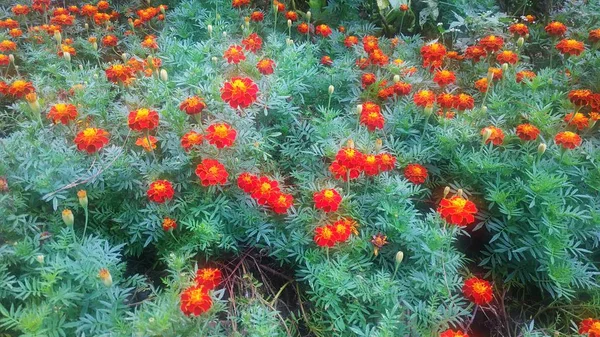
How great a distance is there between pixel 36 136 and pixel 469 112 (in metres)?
1.58

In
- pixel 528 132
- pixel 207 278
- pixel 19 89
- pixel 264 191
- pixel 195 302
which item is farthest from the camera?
pixel 19 89

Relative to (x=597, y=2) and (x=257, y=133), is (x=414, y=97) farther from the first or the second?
(x=597, y=2)

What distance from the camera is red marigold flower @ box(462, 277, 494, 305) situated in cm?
143

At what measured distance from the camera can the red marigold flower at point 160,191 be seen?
1.47 m

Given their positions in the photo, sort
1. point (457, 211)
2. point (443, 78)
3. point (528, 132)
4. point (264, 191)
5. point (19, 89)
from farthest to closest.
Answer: point (443, 78) < point (19, 89) < point (528, 132) < point (264, 191) < point (457, 211)

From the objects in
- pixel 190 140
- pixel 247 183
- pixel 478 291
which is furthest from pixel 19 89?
pixel 478 291

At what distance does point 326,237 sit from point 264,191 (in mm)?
246

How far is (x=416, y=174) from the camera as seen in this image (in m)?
1.72

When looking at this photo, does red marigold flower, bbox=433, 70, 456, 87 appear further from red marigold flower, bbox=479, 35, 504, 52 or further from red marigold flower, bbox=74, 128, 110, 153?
red marigold flower, bbox=74, 128, 110, 153

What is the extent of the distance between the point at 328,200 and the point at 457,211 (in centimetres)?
37

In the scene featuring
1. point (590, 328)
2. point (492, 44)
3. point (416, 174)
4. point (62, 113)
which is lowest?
point (590, 328)

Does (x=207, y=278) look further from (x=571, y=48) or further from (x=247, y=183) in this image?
(x=571, y=48)

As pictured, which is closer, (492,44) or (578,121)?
(578,121)

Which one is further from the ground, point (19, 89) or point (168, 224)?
point (19, 89)
